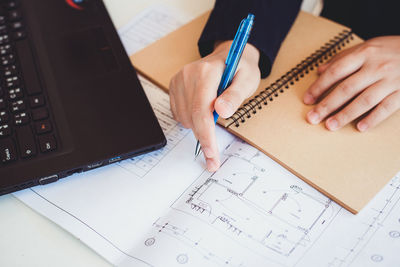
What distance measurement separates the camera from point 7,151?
1.62ft

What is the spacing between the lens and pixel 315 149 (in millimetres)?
530

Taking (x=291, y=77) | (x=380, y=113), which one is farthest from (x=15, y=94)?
(x=380, y=113)

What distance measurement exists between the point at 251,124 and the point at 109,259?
293mm

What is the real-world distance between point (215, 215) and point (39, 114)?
309 mm

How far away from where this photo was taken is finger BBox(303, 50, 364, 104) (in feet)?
1.93

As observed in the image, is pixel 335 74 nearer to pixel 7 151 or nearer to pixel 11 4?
pixel 7 151

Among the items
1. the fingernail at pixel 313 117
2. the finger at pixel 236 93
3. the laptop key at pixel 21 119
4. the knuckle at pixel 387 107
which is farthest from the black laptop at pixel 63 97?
the knuckle at pixel 387 107

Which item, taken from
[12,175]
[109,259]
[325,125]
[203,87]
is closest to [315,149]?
[325,125]

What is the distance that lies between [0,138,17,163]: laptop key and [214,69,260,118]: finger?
0.30 metres

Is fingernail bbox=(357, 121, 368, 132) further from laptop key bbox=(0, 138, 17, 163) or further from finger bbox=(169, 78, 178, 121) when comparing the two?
laptop key bbox=(0, 138, 17, 163)

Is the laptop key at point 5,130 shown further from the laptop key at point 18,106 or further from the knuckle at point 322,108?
the knuckle at point 322,108

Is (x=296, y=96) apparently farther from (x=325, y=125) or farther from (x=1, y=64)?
(x=1, y=64)

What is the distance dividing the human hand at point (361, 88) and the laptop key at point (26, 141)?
428mm

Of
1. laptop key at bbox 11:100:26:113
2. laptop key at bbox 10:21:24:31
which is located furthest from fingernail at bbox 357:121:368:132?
laptop key at bbox 10:21:24:31
